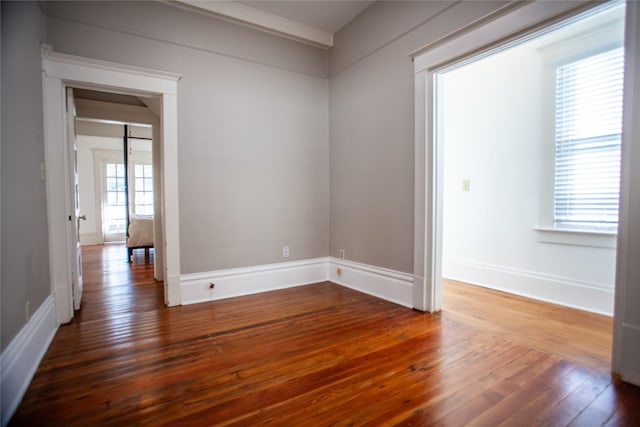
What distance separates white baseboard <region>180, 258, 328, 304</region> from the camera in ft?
10.2

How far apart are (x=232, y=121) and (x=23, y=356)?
7.99 ft

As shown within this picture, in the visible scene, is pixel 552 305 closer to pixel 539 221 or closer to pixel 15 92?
pixel 539 221

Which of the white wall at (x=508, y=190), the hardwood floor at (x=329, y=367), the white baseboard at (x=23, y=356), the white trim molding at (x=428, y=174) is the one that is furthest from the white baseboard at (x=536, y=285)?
the white baseboard at (x=23, y=356)

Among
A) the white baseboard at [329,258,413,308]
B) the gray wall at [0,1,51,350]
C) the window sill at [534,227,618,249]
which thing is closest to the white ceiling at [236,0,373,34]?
the gray wall at [0,1,51,350]

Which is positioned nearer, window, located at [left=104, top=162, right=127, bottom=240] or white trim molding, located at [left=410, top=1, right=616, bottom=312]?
white trim molding, located at [left=410, top=1, right=616, bottom=312]

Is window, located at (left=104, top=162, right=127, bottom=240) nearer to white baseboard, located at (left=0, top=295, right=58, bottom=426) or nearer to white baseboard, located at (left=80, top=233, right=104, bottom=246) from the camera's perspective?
white baseboard, located at (left=80, top=233, right=104, bottom=246)

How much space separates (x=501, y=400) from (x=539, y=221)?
2337 mm

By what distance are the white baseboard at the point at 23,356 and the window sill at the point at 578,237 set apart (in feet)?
13.3

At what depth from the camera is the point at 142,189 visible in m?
8.35

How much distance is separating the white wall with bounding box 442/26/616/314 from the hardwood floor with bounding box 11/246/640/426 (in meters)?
0.38

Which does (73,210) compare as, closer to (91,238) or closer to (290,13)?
(290,13)

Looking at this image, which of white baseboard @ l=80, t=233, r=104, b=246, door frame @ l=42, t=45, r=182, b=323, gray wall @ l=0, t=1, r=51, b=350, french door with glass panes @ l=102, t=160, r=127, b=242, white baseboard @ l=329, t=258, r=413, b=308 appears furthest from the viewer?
french door with glass panes @ l=102, t=160, r=127, b=242

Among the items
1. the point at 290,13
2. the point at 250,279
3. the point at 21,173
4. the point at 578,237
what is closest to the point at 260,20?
the point at 290,13

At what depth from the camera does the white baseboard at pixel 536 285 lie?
9.15ft
